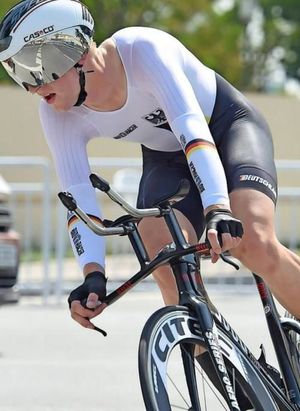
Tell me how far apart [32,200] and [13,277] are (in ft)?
8.78

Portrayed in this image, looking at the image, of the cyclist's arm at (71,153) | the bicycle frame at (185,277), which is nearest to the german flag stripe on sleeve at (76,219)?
the cyclist's arm at (71,153)

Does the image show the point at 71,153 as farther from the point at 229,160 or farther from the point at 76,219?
the point at 229,160

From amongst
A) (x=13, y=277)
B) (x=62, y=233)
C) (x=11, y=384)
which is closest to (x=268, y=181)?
(x=11, y=384)

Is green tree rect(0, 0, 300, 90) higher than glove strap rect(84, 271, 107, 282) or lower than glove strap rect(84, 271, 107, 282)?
higher

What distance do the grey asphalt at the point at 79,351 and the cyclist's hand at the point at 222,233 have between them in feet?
7.42

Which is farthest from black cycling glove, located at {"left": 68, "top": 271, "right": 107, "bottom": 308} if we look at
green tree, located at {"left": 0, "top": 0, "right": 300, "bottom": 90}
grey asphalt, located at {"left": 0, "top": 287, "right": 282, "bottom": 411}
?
green tree, located at {"left": 0, "top": 0, "right": 300, "bottom": 90}

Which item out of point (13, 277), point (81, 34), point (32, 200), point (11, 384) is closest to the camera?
point (81, 34)

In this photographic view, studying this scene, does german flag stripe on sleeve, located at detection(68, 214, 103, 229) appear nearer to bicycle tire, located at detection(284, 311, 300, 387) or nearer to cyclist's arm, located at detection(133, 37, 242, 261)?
cyclist's arm, located at detection(133, 37, 242, 261)

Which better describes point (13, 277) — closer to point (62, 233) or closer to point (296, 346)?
point (62, 233)

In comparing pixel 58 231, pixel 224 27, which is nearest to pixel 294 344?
pixel 58 231

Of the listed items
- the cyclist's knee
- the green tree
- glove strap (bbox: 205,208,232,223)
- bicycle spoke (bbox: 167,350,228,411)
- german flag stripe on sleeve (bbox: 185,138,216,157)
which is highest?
the green tree

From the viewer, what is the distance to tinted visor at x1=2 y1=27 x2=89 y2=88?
14.6 ft

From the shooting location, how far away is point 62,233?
1178 cm

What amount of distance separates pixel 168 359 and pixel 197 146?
2.57 feet
